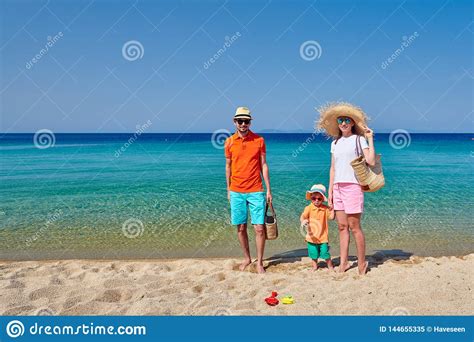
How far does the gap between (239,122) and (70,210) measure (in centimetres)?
659

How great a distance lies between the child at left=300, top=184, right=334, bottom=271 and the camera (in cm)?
562

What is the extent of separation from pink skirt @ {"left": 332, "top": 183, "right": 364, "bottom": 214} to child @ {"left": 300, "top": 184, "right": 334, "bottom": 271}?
0.43 m

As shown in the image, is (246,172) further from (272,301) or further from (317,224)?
(272,301)

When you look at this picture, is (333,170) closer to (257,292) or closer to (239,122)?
(239,122)

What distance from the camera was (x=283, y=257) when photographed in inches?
259

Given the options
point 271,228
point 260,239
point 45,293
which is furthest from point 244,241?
point 45,293

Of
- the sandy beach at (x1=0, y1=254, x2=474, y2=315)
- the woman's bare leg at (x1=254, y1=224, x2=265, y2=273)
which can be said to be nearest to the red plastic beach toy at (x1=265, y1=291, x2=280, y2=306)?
the sandy beach at (x1=0, y1=254, x2=474, y2=315)

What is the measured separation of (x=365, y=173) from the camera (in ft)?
16.3

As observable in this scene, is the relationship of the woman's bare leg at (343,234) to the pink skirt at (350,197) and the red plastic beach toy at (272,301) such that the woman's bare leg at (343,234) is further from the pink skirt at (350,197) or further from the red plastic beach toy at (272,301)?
the red plastic beach toy at (272,301)

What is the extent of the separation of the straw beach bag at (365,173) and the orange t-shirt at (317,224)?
77cm

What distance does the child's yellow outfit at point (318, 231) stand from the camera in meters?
5.61

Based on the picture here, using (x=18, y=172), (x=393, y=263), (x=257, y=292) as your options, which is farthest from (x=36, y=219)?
(x=18, y=172)

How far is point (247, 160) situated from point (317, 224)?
4.11 ft

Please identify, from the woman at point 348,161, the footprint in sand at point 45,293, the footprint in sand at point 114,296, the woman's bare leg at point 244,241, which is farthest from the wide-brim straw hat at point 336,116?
the footprint in sand at point 45,293
